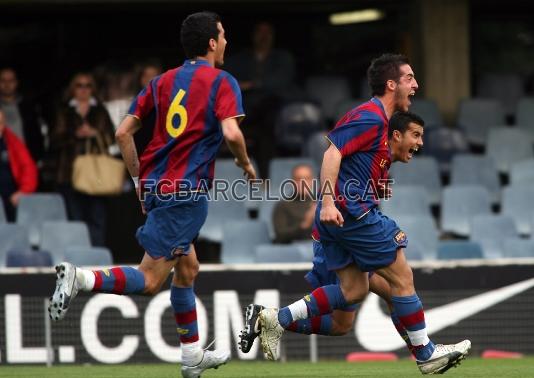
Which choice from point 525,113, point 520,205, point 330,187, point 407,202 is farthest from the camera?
point 525,113

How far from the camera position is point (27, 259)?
11805 millimetres

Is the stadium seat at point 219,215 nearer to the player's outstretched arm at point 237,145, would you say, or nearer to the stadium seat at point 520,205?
the stadium seat at point 520,205

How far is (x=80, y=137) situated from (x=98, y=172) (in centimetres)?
43

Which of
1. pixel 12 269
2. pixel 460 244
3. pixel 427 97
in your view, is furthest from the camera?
pixel 427 97

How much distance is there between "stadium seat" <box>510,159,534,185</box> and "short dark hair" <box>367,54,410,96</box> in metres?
6.69

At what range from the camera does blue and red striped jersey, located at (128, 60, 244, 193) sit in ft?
25.7

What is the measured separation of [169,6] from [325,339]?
6.06 meters

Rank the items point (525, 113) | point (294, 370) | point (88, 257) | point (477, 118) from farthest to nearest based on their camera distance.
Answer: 1. point (525, 113)
2. point (477, 118)
3. point (88, 257)
4. point (294, 370)

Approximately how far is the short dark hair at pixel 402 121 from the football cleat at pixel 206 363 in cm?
173

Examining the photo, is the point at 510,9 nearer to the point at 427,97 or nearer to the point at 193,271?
the point at 427,97

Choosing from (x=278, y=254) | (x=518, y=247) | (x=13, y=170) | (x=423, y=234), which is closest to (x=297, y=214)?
(x=278, y=254)

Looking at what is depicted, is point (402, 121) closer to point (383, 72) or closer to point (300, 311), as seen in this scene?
point (383, 72)

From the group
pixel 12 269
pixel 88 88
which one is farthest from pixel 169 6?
pixel 12 269

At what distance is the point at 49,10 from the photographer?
16109 millimetres
